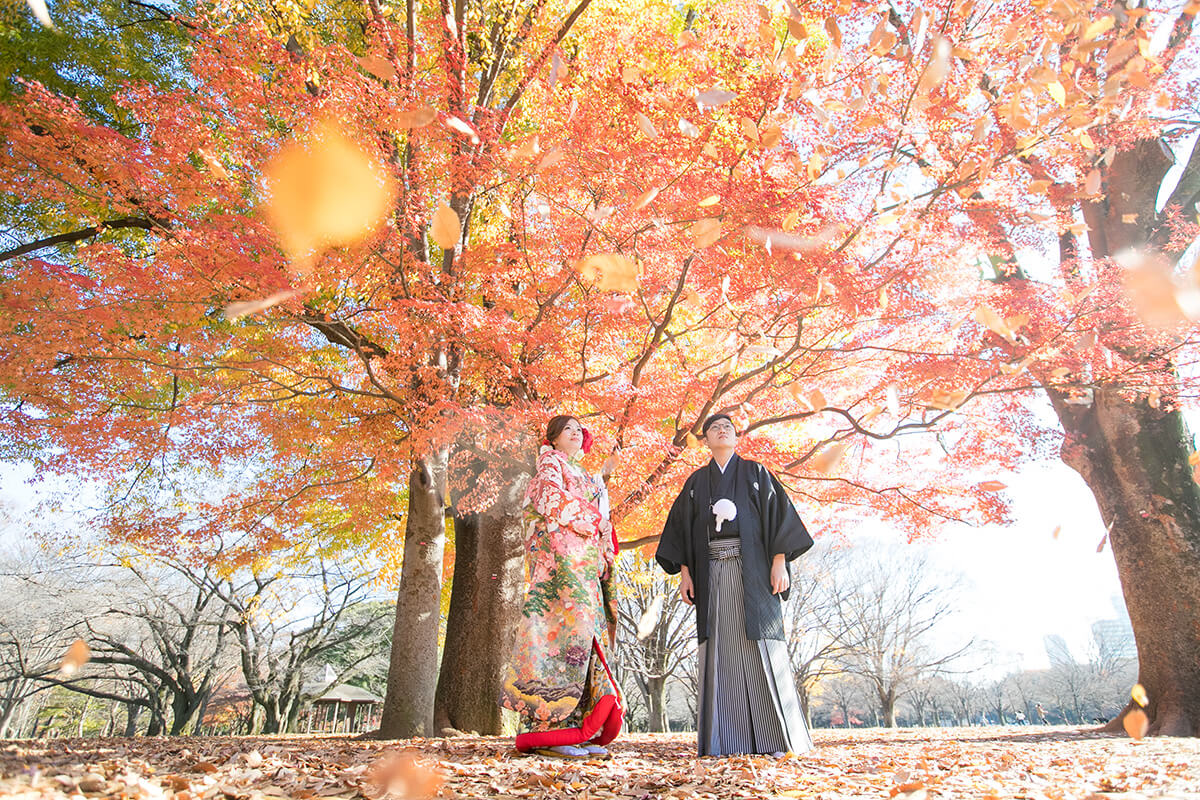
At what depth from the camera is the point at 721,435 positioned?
13.7ft

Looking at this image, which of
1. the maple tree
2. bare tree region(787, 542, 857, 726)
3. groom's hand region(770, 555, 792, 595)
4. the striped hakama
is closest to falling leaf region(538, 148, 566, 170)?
the maple tree

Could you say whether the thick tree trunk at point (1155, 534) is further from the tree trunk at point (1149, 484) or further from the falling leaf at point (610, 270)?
the falling leaf at point (610, 270)

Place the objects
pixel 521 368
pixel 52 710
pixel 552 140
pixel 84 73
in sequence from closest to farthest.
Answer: pixel 552 140 → pixel 521 368 → pixel 84 73 → pixel 52 710

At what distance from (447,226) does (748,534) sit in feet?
16.1

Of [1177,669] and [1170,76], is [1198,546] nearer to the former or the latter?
[1177,669]

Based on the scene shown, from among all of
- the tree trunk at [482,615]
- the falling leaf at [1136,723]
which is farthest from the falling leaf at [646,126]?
the falling leaf at [1136,723]

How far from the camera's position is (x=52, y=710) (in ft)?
98.4

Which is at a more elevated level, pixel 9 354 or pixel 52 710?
pixel 9 354

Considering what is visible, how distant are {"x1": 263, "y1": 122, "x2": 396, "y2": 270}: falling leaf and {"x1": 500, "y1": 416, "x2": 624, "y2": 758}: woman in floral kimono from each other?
11.6 feet

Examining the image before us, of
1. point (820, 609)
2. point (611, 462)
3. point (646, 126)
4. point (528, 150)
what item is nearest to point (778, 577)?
point (611, 462)

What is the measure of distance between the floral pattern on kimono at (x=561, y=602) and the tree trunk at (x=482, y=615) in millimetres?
3512

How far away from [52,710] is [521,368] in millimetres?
35373

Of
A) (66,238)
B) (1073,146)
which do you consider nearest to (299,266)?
(66,238)

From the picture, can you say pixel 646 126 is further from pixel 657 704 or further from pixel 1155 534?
pixel 657 704
